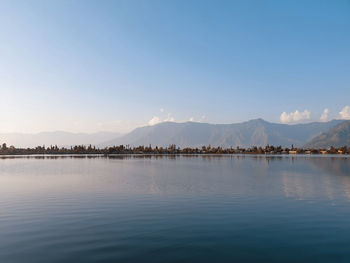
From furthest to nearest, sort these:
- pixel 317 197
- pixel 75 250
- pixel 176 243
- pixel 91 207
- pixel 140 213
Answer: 1. pixel 317 197
2. pixel 91 207
3. pixel 140 213
4. pixel 176 243
5. pixel 75 250

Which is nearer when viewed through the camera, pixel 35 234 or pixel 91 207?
pixel 35 234

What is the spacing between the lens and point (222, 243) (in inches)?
765

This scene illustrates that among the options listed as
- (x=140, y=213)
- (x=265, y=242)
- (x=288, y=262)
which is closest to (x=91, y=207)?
(x=140, y=213)

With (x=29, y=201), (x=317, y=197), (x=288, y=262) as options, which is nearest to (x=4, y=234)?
(x=29, y=201)

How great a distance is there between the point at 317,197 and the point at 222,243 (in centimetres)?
2741

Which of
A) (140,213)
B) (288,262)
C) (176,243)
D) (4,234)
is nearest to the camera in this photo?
(288,262)

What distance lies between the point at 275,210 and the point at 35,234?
25744mm

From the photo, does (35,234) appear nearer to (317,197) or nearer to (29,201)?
(29,201)

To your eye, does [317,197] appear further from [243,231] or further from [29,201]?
[29,201]

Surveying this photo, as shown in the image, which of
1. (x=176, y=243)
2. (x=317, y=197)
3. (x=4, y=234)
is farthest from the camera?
(x=317, y=197)

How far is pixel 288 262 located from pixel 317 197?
91.3 feet

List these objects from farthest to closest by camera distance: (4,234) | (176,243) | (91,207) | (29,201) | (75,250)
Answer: (29,201), (91,207), (4,234), (176,243), (75,250)

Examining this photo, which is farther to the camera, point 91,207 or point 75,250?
point 91,207

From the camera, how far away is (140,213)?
2916 centimetres
